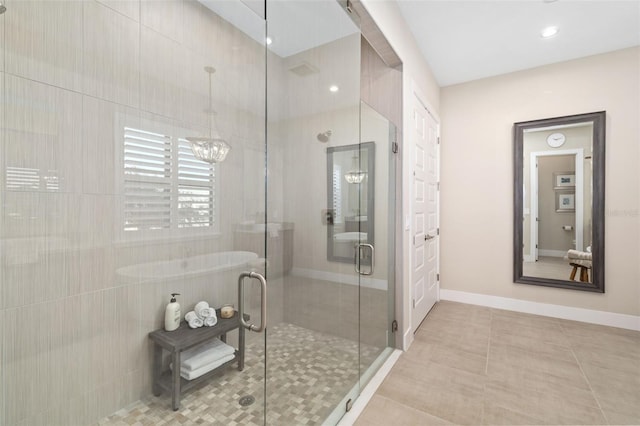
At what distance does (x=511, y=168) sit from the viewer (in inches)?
141

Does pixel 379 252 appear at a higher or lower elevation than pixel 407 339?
higher

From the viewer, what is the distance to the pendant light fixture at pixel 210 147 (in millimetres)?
1396

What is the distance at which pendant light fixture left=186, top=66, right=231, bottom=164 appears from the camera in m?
1.40

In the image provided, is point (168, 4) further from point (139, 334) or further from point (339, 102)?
point (139, 334)

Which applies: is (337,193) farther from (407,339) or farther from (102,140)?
(407,339)

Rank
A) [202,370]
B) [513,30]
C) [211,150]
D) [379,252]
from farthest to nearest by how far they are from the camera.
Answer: [513,30]
[379,252]
[211,150]
[202,370]

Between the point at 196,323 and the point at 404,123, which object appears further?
the point at 404,123

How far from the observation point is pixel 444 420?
5.57 ft

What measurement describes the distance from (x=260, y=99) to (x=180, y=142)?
439 millimetres

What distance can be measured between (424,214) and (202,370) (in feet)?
8.65

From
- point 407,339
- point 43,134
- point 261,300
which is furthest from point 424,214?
point 43,134

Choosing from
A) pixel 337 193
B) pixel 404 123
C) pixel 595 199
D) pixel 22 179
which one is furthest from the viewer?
pixel 595 199

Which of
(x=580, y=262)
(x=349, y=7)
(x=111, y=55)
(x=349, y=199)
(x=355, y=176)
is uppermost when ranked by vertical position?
(x=349, y=7)

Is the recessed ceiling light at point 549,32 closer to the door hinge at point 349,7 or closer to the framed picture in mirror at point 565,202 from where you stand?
the framed picture in mirror at point 565,202
